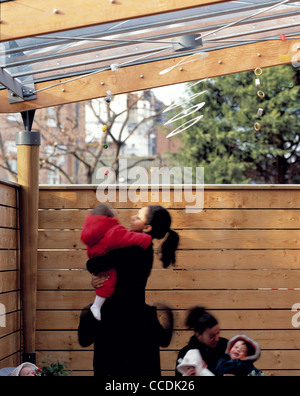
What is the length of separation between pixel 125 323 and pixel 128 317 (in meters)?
0.05

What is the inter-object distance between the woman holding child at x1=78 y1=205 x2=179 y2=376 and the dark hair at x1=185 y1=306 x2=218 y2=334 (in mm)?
388

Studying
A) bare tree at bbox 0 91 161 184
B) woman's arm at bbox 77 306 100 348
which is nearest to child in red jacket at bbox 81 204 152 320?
woman's arm at bbox 77 306 100 348

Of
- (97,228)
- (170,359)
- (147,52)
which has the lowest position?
(170,359)

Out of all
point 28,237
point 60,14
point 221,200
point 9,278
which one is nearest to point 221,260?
point 221,200

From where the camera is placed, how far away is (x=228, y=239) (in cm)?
497

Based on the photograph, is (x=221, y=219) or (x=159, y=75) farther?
(x=221, y=219)

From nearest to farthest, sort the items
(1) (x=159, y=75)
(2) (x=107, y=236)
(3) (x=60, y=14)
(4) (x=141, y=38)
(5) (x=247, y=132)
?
(3) (x=60, y=14)
(2) (x=107, y=236)
(4) (x=141, y=38)
(1) (x=159, y=75)
(5) (x=247, y=132)

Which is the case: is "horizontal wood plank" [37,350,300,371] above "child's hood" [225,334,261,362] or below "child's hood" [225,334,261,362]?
below

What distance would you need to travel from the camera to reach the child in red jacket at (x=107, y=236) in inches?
160

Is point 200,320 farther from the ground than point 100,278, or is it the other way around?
point 100,278

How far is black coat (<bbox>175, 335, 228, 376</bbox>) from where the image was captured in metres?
4.29

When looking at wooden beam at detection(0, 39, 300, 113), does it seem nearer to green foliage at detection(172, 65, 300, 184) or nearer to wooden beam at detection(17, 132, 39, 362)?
wooden beam at detection(17, 132, 39, 362)

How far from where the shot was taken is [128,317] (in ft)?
13.9

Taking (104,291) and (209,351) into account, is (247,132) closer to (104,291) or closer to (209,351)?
(209,351)
